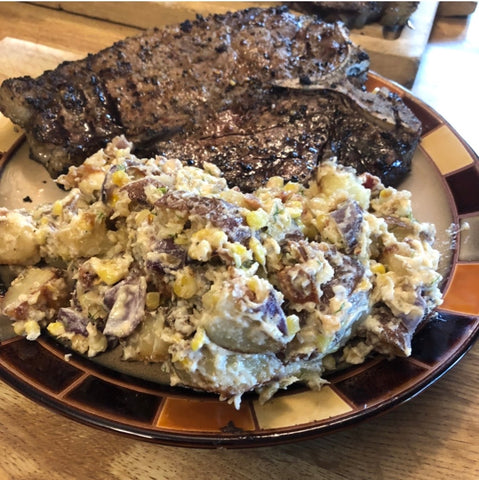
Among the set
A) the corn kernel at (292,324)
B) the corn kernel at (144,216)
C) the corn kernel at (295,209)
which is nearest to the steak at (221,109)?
the corn kernel at (295,209)

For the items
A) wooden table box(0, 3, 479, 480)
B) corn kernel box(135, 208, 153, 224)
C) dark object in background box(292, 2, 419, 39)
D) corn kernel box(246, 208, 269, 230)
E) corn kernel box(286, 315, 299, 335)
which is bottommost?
wooden table box(0, 3, 479, 480)

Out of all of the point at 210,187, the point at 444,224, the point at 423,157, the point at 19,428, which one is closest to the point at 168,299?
the point at 210,187

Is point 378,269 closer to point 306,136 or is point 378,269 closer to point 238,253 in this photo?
point 238,253

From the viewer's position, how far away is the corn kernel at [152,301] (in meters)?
1.62

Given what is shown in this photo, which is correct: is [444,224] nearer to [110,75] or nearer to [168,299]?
[168,299]

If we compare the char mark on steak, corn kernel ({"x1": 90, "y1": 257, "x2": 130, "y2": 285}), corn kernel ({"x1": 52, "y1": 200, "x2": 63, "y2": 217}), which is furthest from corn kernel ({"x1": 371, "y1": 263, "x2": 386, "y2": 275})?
corn kernel ({"x1": 52, "y1": 200, "x2": 63, "y2": 217})

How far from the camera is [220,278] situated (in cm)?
149

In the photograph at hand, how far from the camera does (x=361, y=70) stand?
2.54 metres

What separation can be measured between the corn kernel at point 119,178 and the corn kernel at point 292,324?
2.70ft

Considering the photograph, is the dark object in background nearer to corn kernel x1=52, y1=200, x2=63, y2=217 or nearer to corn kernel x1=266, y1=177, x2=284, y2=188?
corn kernel x1=266, y1=177, x2=284, y2=188

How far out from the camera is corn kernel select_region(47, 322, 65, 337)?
1715mm

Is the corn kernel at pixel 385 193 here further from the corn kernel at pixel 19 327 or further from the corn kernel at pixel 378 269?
the corn kernel at pixel 19 327

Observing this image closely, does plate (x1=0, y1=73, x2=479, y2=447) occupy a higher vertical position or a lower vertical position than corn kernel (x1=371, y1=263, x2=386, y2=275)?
lower

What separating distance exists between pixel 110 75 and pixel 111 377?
4.84 ft
